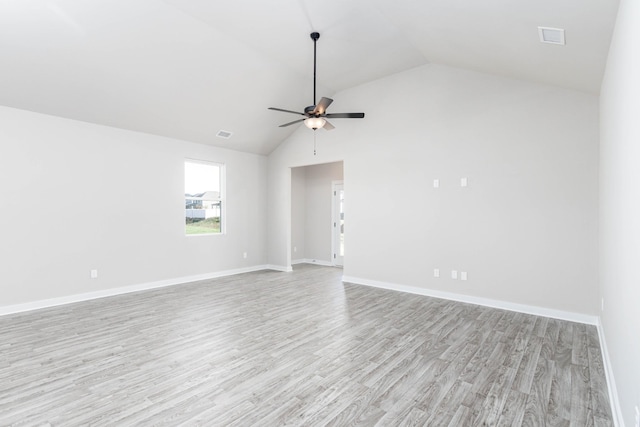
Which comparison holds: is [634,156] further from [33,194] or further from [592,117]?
[33,194]

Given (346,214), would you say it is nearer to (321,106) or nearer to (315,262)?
(321,106)

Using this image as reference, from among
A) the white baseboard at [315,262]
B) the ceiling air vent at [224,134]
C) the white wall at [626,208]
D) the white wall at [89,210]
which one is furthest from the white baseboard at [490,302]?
the ceiling air vent at [224,134]

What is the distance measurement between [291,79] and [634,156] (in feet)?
16.6

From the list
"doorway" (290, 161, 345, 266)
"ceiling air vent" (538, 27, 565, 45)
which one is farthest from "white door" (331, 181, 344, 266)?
"ceiling air vent" (538, 27, 565, 45)

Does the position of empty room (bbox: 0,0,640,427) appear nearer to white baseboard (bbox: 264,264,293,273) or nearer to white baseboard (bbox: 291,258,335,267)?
white baseboard (bbox: 264,264,293,273)

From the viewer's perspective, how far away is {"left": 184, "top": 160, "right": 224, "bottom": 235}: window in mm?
6566

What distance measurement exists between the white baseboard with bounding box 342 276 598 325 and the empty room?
0.03 metres

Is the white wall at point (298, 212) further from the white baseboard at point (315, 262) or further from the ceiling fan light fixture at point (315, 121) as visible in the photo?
the ceiling fan light fixture at point (315, 121)

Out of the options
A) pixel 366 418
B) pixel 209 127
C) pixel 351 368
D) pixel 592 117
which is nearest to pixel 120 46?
pixel 209 127

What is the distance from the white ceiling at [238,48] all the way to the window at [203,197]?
1.04 m

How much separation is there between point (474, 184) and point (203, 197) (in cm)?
510

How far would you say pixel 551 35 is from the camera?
9.13 feet

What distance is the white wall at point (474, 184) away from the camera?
4.12m

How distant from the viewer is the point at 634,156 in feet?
5.46
